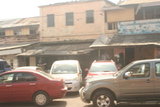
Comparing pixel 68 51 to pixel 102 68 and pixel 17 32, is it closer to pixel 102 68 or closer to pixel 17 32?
pixel 102 68

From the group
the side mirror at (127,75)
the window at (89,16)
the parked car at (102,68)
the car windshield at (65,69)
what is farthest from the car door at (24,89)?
the window at (89,16)

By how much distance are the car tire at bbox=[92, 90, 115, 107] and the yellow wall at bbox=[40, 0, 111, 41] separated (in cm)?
1762

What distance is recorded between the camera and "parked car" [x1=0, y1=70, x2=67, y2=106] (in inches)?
423

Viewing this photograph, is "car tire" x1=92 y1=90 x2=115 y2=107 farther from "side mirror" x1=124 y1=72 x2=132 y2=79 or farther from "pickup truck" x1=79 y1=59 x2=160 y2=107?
"side mirror" x1=124 y1=72 x2=132 y2=79

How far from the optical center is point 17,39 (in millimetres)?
31359

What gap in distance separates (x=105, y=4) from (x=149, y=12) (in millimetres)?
6149

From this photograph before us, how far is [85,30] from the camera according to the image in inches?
1117


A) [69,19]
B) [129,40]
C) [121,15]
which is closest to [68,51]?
[129,40]

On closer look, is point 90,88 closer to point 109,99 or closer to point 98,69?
point 109,99

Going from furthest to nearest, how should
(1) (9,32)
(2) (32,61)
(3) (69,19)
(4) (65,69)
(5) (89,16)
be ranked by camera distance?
1. (1) (9,32)
2. (3) (69,19)
3. (5) (89,16)
4. (2) (32,61)
5. (4) (65,69)

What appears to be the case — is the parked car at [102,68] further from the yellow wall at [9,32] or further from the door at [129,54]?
the yellow wall at [9,32]

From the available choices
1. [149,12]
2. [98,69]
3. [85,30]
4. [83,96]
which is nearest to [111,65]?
[98,69]

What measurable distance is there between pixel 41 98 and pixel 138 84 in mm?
4058

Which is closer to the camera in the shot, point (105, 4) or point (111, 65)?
point (111, 65)
